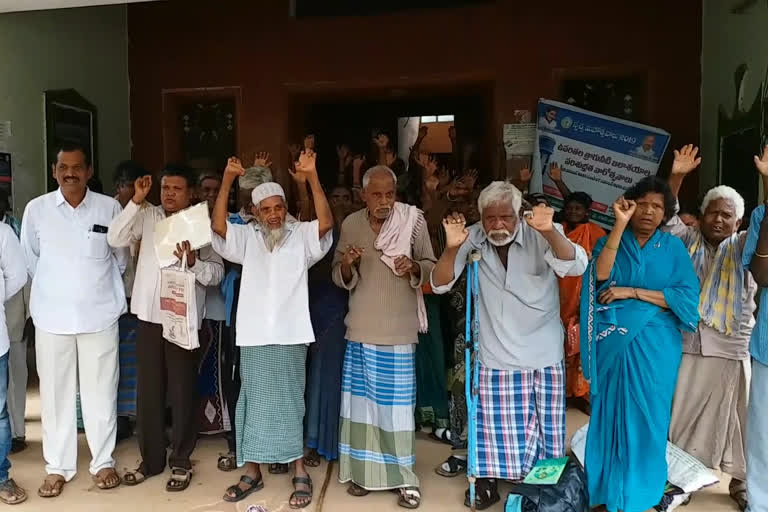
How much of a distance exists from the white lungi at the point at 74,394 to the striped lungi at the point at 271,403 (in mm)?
846

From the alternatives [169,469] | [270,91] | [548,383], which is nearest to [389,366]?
[548,383]

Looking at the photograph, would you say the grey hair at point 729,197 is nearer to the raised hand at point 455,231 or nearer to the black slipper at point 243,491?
the raised hand at point 455,231

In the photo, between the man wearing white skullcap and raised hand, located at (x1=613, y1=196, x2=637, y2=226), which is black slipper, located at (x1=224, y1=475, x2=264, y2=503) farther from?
raised hand, located at (x1=613, y1=196, x2=637, y2=226)

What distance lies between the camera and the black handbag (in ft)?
9.53

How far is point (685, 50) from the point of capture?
18.5 feet

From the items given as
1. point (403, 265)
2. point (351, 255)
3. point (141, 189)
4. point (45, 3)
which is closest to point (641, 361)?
point (403, 265)

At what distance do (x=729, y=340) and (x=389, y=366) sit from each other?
6.30 ft

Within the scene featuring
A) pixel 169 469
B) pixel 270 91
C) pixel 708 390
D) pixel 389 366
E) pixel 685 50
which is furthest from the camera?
pixel 270 91

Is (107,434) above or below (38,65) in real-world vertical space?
below

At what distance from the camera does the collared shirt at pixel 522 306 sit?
3.04m

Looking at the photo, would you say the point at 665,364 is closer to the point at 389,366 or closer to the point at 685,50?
the point at 389,366

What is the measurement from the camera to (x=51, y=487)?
338 cm

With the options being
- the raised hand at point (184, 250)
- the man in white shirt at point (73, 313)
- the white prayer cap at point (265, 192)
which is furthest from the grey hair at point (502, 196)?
the man in white shirt at point (73, 313)

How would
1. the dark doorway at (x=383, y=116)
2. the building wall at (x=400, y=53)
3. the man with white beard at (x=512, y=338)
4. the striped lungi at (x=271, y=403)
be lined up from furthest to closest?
the dark doorway at (x=383, y=116)
the building wall at (x=400, y=53)
the striped lungi at (x=271, y=403)
the man with white beard at (x=512, y=338)
